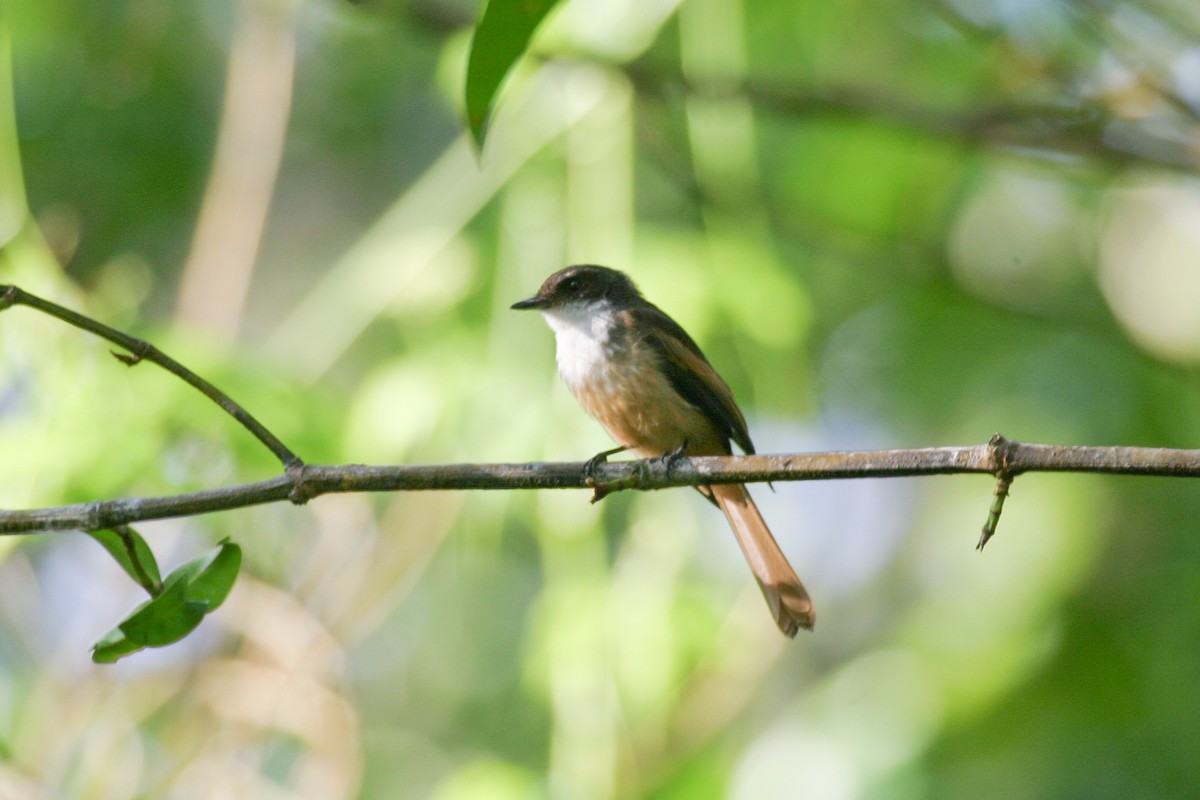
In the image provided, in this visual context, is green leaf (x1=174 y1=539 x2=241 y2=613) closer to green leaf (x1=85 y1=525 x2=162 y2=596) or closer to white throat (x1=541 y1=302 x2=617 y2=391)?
green leaf (x1=85 y1=525 x2=162 y2=596)

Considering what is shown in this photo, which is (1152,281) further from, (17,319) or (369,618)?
(17,319)

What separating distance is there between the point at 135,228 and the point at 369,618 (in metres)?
4.70

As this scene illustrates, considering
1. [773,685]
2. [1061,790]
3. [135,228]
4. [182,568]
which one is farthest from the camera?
[135,228]

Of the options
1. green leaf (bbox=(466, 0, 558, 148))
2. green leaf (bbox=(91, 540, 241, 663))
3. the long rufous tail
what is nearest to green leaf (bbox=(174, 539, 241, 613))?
green leaf (bbox=(91, 540, 241, 663))

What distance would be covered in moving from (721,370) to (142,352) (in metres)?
2.52

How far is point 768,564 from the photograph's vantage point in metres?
3.85

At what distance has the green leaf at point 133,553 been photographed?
2422mm

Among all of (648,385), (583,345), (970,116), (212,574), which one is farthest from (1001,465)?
(970,116)

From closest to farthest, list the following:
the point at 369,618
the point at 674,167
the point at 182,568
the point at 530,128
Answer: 1. the point at 182,568
2. the point at 369,618
3. the point at 530,128
4. the point at 674,167

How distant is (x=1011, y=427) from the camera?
209 inches

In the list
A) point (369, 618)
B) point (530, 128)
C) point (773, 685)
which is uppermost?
point (530, 128)

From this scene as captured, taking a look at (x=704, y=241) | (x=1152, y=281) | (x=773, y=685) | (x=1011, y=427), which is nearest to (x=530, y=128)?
(x=704, y=241)

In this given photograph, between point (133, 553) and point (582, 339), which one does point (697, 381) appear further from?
point (133, 553)

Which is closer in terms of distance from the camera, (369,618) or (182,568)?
(182,568)
